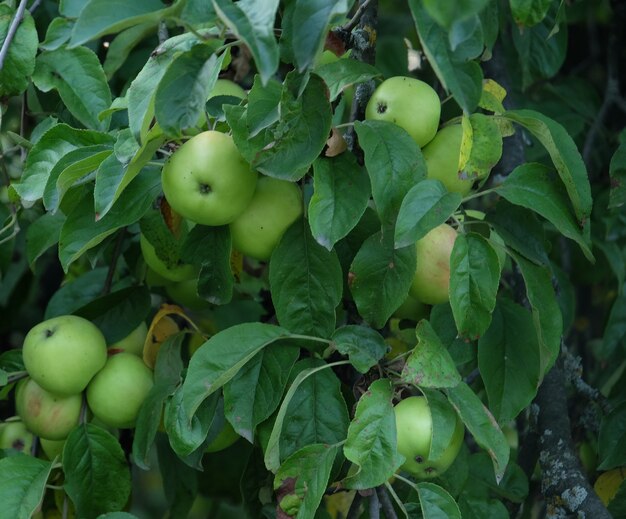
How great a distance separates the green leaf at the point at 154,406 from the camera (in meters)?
1.29

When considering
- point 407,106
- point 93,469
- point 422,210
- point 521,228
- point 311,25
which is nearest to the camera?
point 311,25

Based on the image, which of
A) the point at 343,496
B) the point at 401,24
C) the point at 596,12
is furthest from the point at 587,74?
the point at 343,496

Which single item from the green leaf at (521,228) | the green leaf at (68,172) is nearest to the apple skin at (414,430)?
the green leaf at (521,228)

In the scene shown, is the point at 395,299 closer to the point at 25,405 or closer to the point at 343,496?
the point at 25,405

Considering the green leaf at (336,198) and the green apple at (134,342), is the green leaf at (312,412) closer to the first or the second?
the green leaf at (336,198)

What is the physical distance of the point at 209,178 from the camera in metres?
1.09

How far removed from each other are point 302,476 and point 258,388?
135 mm

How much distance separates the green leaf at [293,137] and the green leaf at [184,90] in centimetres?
9

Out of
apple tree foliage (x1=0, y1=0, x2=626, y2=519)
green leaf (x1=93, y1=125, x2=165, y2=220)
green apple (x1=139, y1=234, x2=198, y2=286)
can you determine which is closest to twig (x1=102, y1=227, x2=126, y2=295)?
apple tree foliage (x1=0, y1=0, x2=626, y2=519)

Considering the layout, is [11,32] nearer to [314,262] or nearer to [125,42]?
[125,42]

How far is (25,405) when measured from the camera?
1.40m

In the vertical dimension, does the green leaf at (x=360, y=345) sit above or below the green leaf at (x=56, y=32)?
below

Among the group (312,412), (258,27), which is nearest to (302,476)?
(312,412)

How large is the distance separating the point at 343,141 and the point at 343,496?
0.86 m
